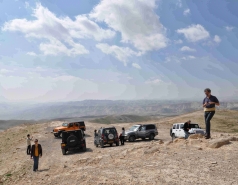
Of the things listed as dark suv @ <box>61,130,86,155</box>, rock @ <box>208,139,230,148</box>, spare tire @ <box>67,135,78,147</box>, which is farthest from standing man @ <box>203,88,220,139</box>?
spare tire @ <box>67,135,78,147</box>

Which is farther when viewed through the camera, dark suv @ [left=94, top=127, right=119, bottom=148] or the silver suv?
the silver suv

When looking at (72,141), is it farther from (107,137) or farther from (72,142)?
(107,137)

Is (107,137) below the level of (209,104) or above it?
below

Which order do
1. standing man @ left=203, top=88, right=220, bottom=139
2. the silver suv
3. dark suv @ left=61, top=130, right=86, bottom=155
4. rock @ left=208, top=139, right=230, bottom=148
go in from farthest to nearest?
the silver suv → dark suv @ left=61, top=130, right=86, bottom=155 → standing man @ left=203, top=88, right=220, bottom=139 → rock @ left=208, top=139, right=230, bottom=148

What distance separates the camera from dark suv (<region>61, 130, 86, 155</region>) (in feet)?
71.8

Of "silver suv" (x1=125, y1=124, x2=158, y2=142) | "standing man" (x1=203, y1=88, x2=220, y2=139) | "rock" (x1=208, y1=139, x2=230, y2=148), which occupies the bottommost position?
"silver suv" (x1=125, y1=124, x2=158, y2=142)

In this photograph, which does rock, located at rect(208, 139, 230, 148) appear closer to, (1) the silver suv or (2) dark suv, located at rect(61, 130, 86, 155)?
(2) dark suv, located at rect(61, 130, 86, 155)

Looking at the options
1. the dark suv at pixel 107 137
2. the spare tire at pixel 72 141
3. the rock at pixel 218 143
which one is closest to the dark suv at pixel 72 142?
the spare tire at pixel 72 141

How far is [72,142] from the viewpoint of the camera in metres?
22.1

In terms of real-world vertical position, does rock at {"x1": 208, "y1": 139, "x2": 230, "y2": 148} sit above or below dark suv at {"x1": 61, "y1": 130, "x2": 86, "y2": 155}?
above

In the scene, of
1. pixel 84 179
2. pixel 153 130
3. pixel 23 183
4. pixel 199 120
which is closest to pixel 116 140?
pixel 153 130

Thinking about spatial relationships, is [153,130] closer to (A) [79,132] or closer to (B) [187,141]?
(A) [79,132]

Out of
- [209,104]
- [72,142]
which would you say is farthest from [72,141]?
[209,104]

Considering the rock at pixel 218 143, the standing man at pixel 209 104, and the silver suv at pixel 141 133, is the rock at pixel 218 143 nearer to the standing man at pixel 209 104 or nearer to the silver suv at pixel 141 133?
the standing man at pixel 209 104
